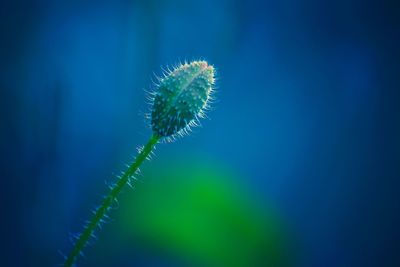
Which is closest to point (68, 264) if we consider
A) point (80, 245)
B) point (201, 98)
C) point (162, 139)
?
point (80, 245)

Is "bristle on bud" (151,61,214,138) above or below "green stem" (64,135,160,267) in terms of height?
above

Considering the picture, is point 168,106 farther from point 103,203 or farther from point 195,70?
point 103,203

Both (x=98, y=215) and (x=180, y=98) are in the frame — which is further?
(x=180, y=98)

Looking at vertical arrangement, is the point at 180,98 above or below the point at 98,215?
above

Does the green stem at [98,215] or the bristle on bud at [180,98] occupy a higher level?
the bristle on bud at [180,98]

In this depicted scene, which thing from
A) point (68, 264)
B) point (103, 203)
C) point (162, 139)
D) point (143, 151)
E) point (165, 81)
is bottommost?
point (68, 264)

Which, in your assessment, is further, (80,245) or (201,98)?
(201,98)

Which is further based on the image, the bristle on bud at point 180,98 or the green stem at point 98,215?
the bristle on bud at point 180,98

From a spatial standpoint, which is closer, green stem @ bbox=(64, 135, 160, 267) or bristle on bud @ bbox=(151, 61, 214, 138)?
green stem @ bbox=(64, 135, 160, 267)
